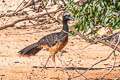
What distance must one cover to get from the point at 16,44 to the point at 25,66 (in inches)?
88.7

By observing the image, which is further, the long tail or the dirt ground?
the long tail

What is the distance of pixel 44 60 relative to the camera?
35.8 ft

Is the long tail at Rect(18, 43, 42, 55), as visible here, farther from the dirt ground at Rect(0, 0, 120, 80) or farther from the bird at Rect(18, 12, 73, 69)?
the dirt ground at Rect(0, 0, 120, 80)

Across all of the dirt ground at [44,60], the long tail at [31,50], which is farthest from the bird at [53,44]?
the dirt ground at [44,60]

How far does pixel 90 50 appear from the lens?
11914 millimetres

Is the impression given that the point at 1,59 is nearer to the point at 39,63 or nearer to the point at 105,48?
the point at 39,63

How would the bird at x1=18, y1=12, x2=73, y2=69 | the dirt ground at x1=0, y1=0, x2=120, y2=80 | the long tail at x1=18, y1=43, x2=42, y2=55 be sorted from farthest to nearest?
the long tail at x1=18, y1=43, x2=42, y2=55
the bird at x1=18, y1=12, x2=73, y2=69
the dirt ground at x1=0, y1=0, x2=120, y2=80

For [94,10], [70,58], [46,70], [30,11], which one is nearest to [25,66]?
[46,70]

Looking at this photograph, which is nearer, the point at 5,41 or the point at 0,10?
the point at 5,41

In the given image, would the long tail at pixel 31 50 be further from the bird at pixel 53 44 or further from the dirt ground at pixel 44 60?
the dirt ground at pixel 44 60

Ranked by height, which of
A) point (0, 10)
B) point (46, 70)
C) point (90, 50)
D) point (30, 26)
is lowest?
point (46, 70)

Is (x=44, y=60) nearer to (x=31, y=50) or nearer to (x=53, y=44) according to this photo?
(x=31, y=50)

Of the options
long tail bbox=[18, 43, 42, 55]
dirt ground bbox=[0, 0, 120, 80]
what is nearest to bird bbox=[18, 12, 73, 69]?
long tail bbox=[18, 43, 42, 55]

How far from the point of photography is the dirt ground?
943 centimetres
